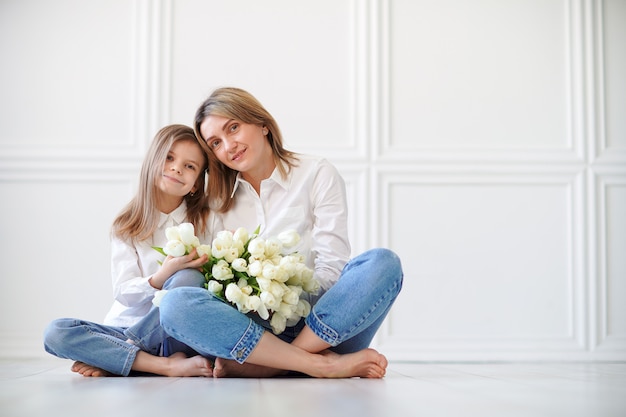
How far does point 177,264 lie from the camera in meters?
1.99

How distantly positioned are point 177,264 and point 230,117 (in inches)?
20.5

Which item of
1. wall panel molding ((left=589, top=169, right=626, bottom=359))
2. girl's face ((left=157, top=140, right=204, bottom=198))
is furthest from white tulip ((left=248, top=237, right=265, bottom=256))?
wall panel molding ((left=589, top=169, right=626, bottom=359))

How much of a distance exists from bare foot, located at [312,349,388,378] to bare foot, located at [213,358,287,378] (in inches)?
6.3

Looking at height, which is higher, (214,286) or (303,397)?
(214,286)

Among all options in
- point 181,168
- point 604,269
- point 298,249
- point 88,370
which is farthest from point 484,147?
point 88,370

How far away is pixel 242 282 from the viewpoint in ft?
6.24

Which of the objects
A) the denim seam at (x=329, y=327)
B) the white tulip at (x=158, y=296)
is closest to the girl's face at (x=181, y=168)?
the white tulip at (x=158, y=296)

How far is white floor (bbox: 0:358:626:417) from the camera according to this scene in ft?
4.07

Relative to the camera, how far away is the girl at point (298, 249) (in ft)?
6.13

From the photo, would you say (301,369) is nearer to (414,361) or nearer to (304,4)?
(414,361)

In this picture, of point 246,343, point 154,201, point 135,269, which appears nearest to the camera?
point 246,343

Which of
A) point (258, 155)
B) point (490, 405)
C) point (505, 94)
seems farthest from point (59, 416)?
point (505, 94)

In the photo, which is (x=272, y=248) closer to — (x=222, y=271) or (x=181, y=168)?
(x=222, y=271)

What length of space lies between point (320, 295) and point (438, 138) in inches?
71.5
